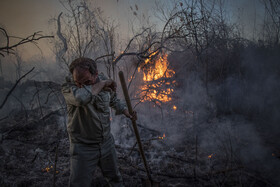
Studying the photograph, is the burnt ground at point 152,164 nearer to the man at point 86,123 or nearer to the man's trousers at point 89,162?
the man's trousers at point 89,162

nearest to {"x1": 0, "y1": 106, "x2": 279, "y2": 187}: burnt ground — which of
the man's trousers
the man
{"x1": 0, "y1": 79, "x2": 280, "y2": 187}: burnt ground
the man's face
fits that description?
{"x1": 0, "y1": 79, "x2": 280, "y2": 187}: burnt ground

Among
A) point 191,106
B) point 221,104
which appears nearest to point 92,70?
point 191,106

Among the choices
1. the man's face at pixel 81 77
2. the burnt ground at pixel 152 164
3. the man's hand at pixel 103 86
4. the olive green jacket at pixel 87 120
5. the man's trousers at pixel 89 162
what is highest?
the man's face at pixel 81 77

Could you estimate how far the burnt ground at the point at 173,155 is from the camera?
3.15 metres

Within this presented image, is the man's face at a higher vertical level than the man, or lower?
higher

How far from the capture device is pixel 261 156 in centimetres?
390

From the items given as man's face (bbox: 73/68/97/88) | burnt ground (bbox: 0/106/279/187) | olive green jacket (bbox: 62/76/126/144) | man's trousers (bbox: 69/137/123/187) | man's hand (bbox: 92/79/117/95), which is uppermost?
man's face (bbox: 73/68/97/88)

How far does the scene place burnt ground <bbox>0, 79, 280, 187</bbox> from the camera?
3.15m

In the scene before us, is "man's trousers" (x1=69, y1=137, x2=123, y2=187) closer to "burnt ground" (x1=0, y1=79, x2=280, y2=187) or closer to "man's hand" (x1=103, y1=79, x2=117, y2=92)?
"man's hand" (x1=103, y1=79, x2=117, y2=92)

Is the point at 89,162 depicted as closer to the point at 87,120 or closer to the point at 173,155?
the point at 87,120

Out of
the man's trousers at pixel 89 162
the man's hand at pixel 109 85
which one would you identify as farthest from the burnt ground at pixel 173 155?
the man's hand at pixel 109 85

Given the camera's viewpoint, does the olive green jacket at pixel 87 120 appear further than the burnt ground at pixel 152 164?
No

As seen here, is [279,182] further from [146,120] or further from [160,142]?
[146,120]

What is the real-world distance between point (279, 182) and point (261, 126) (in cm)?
306
